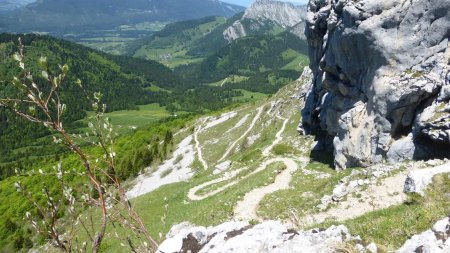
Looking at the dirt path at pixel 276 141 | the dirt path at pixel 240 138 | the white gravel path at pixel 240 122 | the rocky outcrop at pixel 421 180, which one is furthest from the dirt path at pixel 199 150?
the rocky outcrop at pixel 421 180

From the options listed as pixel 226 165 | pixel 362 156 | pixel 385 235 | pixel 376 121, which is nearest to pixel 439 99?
pixel 376 121

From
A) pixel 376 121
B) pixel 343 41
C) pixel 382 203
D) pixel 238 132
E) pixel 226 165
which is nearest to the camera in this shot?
pixel 382 203

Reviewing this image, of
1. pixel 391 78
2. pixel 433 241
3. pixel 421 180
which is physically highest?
pixel 391 78

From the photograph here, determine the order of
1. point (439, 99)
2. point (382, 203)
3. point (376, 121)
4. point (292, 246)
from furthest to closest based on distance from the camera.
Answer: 1. point (376, 121)
2. point (439, 99)
3. point (382, 203)
4. point (292, 246)

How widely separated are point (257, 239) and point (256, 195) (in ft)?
90.0

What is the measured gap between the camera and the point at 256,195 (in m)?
40.9

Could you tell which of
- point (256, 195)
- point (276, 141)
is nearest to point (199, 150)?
point (276, 141)

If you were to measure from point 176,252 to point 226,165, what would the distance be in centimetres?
5521

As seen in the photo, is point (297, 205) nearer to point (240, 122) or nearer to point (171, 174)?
point (171, 174)

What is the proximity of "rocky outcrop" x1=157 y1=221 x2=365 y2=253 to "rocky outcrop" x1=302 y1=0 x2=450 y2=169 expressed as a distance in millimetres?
24350

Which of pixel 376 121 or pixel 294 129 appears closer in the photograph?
pixel 376 121

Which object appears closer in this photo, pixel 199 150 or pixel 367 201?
pixel 367 201

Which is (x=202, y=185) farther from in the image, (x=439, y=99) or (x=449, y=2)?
(x=449, y=2)

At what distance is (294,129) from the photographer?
7800cm
